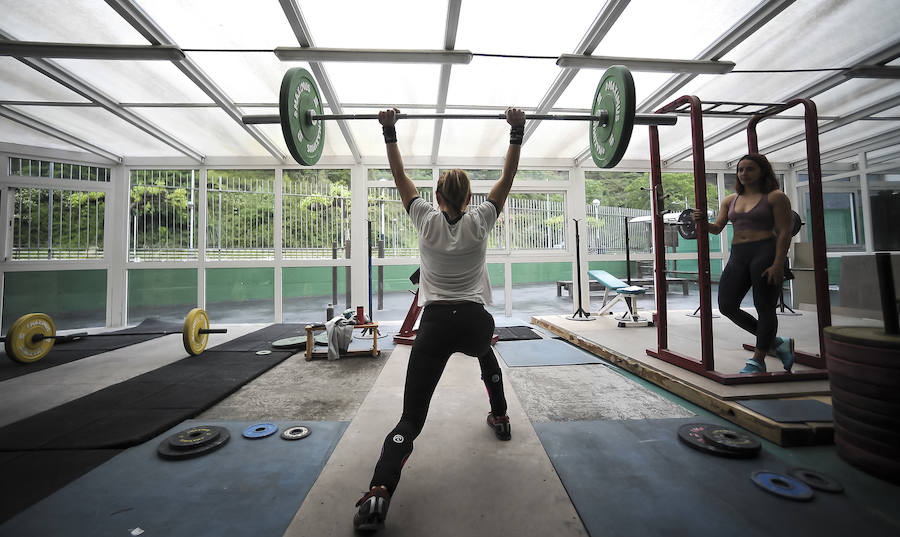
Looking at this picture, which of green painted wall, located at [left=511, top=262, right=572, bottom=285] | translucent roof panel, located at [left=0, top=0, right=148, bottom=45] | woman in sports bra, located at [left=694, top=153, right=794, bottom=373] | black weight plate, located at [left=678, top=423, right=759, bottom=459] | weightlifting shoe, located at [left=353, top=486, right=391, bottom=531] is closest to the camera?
weightlifting shoe, located at [left=353, top=486, right=391, bottom=531]

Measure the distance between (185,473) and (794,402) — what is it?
2.83 m

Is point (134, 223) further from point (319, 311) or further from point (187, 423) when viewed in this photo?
point (187, 423)

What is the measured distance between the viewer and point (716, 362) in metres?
2.48

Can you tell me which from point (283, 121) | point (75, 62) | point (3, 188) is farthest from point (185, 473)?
point (3, 188)

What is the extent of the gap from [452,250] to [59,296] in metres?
6.55

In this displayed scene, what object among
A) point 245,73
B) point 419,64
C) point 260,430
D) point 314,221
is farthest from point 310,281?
point 260,430

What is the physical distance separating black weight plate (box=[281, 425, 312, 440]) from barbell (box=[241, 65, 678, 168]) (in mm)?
1459

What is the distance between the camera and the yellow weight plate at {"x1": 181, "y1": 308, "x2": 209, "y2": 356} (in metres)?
2.98

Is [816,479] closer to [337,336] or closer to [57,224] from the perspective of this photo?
[337,336]

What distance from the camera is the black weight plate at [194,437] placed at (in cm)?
151

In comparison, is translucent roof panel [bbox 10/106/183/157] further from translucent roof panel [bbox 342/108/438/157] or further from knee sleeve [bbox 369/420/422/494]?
knee sleeve [bbox 369/420/422/494]

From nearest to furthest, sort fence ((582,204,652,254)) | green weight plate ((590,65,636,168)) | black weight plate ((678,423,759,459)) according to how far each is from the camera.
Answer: black weight plate ((678,423,759,459)), green weight plate ((590,65,636,168)), fence ((582,204,652,254))

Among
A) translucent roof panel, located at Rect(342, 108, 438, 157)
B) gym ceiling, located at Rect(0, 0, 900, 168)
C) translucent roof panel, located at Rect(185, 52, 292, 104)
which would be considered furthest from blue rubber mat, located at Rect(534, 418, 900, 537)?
translucent roof panel, located at Rect(342, 108, 438, 157)

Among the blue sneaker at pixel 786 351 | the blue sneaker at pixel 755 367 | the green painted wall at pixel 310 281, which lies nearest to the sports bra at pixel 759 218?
the blue sneaker at pixel 786 351
